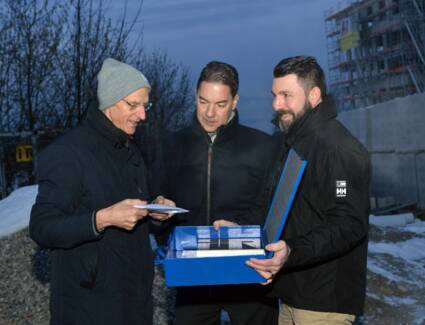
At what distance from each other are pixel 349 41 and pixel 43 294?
61.0m

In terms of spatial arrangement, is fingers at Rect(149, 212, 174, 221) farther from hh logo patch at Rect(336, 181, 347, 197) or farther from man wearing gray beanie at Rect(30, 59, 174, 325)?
hh logo patch at Rect(336, 181, 347, 197)

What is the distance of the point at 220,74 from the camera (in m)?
3.41

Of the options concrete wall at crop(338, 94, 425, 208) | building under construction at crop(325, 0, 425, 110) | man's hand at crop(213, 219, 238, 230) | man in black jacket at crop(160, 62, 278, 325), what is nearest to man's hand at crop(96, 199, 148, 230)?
man's hand at crop(213, 219, 238, 230)

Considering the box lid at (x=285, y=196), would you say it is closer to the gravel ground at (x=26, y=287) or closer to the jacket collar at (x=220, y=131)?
the jacket collar at (x=220, y=131)

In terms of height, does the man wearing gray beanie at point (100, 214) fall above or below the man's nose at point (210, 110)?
below

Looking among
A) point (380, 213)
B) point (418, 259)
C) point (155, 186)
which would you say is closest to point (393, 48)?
point (380, 213)

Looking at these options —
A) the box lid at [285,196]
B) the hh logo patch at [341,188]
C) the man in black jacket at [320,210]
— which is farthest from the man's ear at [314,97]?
the hh logo patch at [341,188]

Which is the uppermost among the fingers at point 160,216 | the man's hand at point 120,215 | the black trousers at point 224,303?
the man's hand at point 120,215

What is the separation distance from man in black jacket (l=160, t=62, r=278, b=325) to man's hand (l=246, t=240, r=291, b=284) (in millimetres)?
755

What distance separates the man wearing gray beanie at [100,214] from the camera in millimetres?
2623

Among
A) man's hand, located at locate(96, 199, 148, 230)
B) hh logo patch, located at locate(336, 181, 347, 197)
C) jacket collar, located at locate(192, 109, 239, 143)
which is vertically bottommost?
man's hand, located at locate(96, 199, 148, 230)

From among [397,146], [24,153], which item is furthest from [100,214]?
[397,146]

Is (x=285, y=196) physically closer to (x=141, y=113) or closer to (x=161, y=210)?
(x=161, y=210)

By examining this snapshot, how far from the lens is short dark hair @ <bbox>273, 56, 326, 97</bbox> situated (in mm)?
2957
